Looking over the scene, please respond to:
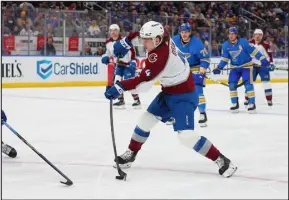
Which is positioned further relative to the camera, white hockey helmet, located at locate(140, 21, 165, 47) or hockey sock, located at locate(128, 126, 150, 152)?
hockey sock, located at locate(128, 126, 150, 152)

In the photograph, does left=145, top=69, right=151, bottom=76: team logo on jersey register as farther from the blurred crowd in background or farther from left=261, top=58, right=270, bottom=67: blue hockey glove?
the blurred crowd in background

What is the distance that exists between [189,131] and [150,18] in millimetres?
9444

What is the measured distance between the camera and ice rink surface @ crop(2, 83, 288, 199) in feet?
11.5

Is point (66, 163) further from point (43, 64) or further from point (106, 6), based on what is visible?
point (106, 6)

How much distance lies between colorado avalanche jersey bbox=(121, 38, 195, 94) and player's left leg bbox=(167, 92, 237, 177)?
0.06 m

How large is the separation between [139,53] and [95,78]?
1177 millimetres

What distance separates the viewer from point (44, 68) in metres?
11.6

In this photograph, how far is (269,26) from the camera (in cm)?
1514

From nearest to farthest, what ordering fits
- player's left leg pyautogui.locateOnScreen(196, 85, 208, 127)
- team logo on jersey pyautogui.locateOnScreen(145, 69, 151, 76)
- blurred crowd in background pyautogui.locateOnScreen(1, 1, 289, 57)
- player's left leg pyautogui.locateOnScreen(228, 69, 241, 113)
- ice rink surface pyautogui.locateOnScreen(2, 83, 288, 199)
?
ice rink surface pyautogui.locateOnScreen(2, 83, 288, 199) → team logo on jersey pyautogui.locateOnScreen(145, 69, 151, 76) → player's left leg pyautogui.locateOnScreen(196, 85, 208, 127) → player's left leg pyautogui.locateOnScreen(228, 69, 241, 113) → blurred crowd in background pyautogui.locateOnScreen(1, 1, 289, 57)

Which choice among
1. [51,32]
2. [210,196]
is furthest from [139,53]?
[210,196]

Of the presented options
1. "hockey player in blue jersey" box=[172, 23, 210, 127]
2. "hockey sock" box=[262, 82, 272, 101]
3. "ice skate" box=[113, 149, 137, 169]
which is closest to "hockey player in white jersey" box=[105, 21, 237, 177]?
"ice skate" box=[113, 149, 137, 169]

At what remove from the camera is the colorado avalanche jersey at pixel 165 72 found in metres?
3.68

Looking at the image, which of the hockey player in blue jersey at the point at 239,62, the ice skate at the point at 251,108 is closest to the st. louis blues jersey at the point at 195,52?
the hockey player in blue jersey at the point at 239,62

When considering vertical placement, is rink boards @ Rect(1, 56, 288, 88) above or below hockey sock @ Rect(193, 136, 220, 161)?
below
